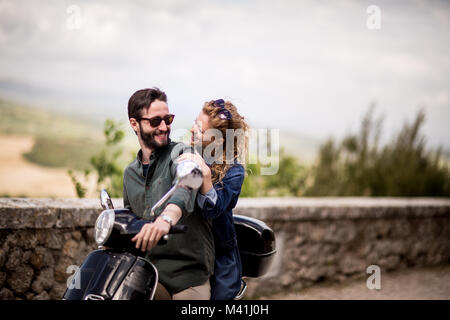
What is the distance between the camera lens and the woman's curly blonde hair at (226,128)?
93.7 inches

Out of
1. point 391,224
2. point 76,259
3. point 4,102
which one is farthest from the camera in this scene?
point 4,102

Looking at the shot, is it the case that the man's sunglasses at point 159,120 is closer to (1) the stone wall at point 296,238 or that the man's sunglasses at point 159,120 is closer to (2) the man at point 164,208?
(2) the man at point 164,208

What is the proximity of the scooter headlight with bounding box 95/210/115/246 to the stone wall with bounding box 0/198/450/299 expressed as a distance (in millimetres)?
1917

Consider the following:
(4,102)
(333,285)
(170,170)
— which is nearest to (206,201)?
(170,170)

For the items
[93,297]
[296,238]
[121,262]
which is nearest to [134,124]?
[121,262]

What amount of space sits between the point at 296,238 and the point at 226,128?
11.6 feet

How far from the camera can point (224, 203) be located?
2.20m

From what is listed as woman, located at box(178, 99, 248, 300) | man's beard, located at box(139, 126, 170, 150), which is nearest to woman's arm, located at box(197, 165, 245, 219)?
woman, located at box(178, 99, 248, 300)

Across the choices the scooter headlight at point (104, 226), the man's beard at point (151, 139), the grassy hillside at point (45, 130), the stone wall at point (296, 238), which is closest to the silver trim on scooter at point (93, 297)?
the scooter headlight at point (104, 226)

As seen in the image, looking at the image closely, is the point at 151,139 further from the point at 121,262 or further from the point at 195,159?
the point at 121,262

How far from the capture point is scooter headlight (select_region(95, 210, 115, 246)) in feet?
6.51
